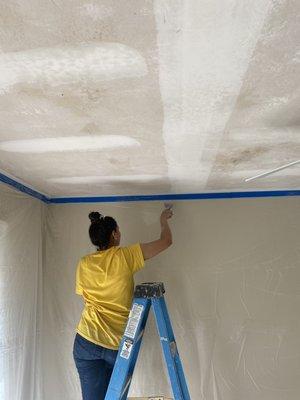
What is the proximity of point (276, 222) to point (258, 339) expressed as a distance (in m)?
0.74

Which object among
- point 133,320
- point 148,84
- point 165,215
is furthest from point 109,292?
point 148,84

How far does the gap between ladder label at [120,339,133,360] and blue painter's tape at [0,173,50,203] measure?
39.8 inches

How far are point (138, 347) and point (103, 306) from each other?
0.28 metres

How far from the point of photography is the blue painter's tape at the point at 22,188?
193 centimetres

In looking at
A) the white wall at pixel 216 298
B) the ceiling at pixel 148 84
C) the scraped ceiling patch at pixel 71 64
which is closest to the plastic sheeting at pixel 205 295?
the white wall at pixel 216 298

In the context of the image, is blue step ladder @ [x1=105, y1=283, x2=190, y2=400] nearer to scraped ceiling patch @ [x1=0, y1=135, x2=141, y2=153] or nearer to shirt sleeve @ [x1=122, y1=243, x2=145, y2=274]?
shirt sleeve @ [x1=122, y1=243, x2=145, y2=274]

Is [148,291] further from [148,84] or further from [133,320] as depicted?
[148,84]

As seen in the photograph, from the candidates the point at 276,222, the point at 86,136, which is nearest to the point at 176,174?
the point at 86,136

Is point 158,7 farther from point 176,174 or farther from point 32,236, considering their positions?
point 32,236

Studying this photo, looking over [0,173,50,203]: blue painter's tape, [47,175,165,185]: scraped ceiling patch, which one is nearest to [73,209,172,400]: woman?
[47,175,165,185]: scraped ceiling patch

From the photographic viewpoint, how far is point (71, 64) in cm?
85

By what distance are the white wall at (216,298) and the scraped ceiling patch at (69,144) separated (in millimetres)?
1032

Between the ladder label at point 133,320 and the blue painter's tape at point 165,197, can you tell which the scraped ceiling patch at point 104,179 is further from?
the ladder label at point 133,320

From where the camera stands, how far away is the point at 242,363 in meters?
2.29
